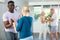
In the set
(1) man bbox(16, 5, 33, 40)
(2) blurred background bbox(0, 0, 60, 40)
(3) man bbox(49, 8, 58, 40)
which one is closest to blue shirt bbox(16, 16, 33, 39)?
(1) man bbox(16, 5, 33, 40)

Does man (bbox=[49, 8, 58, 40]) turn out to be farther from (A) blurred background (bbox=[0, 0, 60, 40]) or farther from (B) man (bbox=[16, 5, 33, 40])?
(B) man (bbox=[16, 5, 33, 40])

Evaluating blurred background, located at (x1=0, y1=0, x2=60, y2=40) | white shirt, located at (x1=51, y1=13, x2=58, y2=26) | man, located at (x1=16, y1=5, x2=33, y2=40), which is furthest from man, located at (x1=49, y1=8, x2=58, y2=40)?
man, located at (x1=16, y1=5, x2=33, y2=40)

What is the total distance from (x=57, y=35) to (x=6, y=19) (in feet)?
5.03

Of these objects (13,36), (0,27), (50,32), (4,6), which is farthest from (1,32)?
(50,32)

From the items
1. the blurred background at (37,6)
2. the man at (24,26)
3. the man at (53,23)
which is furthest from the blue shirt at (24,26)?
the man at (53,23)

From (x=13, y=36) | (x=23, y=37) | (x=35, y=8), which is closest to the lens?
(x=23, y=37)

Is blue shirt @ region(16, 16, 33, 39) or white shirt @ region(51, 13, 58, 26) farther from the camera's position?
white shirt @ region(51, 13, 58, 26)

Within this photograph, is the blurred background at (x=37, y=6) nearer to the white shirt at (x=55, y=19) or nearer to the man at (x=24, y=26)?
the white shirt at (x=55, y=19)

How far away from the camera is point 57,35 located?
4.01 m

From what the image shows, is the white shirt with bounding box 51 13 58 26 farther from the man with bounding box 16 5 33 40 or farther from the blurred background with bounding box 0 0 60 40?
the man with bounding box 16 5 33 40

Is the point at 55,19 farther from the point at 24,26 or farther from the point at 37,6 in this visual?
the point at 24,26

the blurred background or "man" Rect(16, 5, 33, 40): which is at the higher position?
the blurred background

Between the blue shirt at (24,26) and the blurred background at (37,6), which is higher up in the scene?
the blurred background at (37,6)

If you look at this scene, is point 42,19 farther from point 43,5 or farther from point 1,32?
point 1,32
